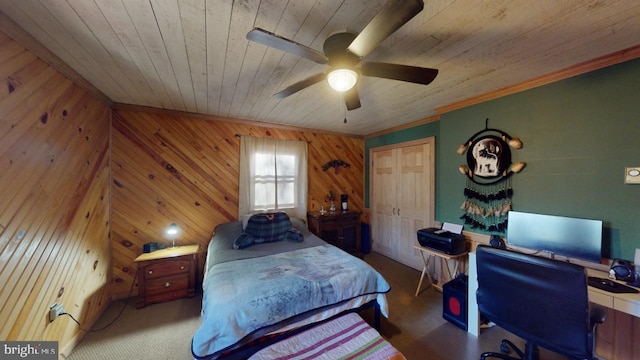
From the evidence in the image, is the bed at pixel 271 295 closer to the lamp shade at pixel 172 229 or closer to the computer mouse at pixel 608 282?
the lamp shade at pixel 172 229

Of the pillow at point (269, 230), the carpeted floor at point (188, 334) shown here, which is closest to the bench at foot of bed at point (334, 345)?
the carpeted floor at point (188, 334)

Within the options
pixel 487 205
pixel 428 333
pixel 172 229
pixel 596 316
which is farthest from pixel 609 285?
pixel 172 229

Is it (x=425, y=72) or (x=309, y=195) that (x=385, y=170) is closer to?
(x=309, y=195)

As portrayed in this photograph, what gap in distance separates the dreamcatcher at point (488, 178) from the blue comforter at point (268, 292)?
152 cm

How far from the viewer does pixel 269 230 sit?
9.43 ft

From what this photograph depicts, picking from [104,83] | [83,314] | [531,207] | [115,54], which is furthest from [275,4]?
[83,314]

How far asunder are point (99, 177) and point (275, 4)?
2733mm

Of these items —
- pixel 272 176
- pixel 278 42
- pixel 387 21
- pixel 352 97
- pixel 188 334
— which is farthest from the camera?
pixel 272 176

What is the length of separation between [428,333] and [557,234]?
1498 millimetres

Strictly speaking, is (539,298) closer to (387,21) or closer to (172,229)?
(387,21)

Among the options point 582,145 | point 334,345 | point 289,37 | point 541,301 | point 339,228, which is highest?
point 289,37

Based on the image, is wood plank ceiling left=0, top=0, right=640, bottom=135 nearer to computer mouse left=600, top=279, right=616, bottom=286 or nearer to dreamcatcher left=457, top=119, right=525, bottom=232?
dreamcatcher left=457, top=119, right=525, bottom=232

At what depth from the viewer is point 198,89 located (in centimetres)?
225

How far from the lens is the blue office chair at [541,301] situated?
3.98 feet
